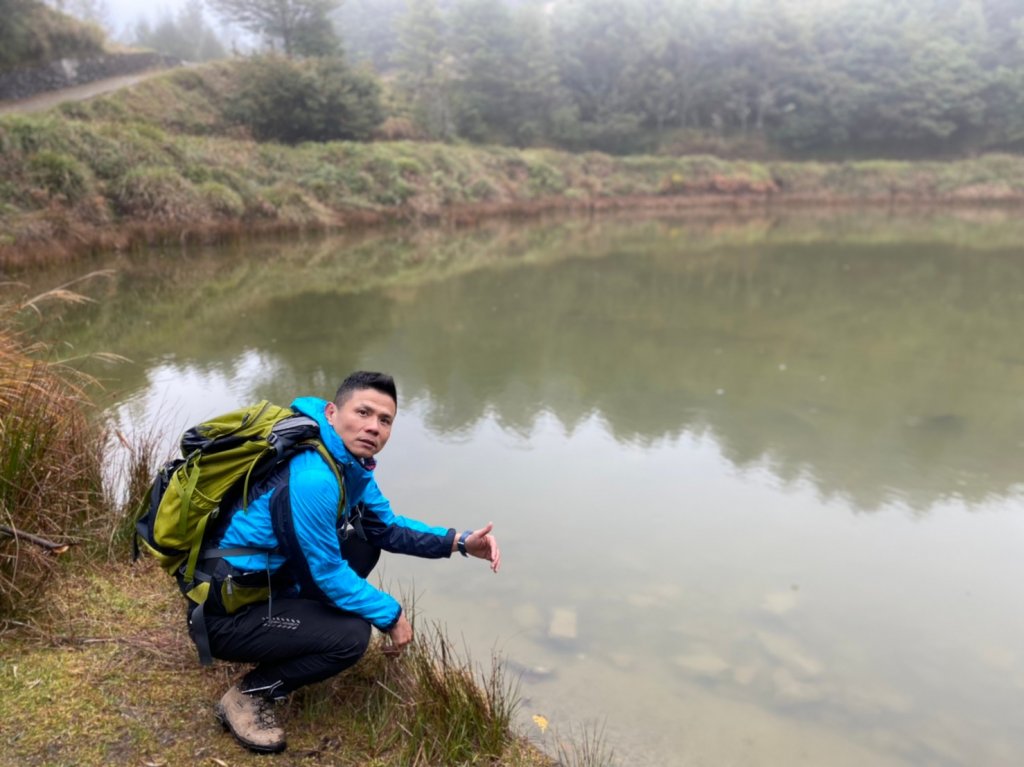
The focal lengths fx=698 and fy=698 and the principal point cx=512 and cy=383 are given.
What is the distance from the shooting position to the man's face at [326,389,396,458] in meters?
1.83

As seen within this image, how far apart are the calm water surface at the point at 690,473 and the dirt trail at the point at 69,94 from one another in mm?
7634

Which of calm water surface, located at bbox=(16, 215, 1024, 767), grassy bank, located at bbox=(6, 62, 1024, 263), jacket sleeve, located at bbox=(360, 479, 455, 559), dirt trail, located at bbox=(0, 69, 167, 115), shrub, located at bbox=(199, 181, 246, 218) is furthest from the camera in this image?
dirt trail, located at bbox=(0, 69, 167, 115)

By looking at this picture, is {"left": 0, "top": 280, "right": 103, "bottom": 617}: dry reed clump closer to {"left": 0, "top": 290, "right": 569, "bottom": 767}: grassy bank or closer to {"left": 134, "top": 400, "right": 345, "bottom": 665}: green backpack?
{"left": 0, "top": 290, "right": 569, "bottom": 767}: grassy bank

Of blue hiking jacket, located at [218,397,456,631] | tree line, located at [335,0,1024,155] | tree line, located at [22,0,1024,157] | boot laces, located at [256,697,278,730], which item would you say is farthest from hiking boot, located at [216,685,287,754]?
tree line, located at [335,0,1024,155]

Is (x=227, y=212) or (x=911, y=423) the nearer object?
(x=911, y=423)

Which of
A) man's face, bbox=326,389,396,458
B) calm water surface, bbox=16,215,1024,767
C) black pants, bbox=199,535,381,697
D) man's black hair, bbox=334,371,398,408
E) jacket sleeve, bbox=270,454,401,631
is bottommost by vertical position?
calm water surface, bbox=16,215,1024,767

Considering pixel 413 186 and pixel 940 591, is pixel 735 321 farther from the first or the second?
pixel 413 186

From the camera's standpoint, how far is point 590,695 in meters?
2.45

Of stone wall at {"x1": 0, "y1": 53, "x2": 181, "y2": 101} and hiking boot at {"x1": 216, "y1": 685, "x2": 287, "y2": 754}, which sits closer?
hiking boot at {"x1": 216, "y1": 685, "x2": 287, "y2": 754}

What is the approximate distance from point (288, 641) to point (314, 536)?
0.31m

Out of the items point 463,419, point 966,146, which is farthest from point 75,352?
point 966,146

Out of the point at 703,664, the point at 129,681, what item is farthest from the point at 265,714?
the point at 703,664

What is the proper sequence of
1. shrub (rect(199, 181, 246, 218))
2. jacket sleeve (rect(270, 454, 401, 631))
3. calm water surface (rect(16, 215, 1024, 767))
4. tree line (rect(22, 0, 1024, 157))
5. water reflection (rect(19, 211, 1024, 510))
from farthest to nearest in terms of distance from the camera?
tree line (rect(22, 0, 1024, 157)), shrub (rect(199, 181, 246, 218)), water reflection (rect(19, 211, 1024, 510)), calm water surface (rect(16, 215, 1024, 767)), jacket sleeve (rect(270, 454, 401, 631))

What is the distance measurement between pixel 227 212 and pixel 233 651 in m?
13.1
